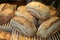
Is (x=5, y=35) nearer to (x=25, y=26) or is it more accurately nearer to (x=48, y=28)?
(x=25, y=26)

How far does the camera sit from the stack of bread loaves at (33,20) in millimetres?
792

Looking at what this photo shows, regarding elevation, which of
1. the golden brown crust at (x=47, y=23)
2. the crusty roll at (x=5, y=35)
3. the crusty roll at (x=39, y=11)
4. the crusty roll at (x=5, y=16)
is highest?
the crusty roll at (x=39, y=11)

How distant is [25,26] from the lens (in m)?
0.80

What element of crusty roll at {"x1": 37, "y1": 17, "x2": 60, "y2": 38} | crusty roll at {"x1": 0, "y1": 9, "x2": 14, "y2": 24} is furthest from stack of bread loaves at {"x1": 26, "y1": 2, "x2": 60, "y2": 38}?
crusty roll at {"x1": 0, "y1": 9, "x2": 14, "y2": 24}

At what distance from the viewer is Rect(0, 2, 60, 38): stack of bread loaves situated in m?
0.79

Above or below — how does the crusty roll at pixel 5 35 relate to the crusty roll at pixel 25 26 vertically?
below

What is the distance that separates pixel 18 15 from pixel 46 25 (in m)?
0.20

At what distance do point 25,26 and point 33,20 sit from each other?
0.07 metres

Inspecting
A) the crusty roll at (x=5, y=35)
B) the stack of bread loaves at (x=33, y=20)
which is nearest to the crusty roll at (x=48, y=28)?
the stack of bread loaves at (x=33, y=20)

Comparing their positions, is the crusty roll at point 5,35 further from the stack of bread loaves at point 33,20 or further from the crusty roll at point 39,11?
the crusty roll at point 39,11

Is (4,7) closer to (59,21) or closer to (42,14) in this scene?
(42,14)

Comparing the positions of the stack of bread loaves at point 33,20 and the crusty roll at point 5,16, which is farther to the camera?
the crusty roll at point 5,16

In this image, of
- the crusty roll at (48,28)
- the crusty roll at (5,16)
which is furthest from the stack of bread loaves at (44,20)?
the crusty roll at (5,16)

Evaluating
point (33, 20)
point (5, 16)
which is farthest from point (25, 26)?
point (5, 16)
